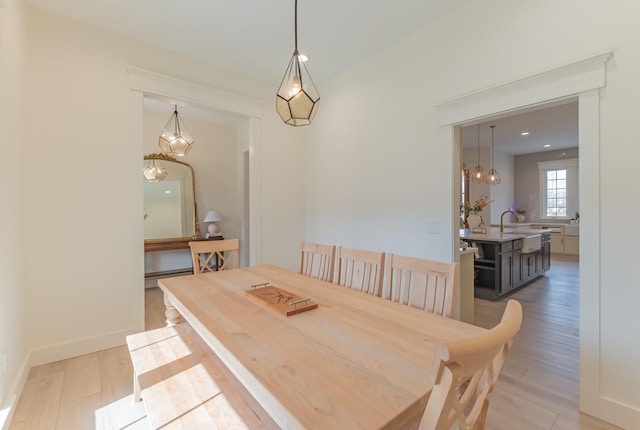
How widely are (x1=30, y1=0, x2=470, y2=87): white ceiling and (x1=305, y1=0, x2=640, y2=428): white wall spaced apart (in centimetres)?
30

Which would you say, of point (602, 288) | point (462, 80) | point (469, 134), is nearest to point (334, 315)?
point (602, 288)

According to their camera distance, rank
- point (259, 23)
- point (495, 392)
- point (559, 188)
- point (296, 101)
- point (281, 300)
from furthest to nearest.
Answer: point (559, 188)
point (259, 23)
point (495, 392)
point (296, 101)
point (281, 300)

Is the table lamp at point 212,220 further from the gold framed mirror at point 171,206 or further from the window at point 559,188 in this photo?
the window at point 559,188

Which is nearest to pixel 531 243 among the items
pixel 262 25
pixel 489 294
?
pixel 489 294

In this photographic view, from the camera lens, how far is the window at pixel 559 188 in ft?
25.1

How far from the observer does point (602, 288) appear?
1790mm

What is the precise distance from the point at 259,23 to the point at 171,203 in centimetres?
344

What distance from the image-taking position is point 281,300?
156 centimetres

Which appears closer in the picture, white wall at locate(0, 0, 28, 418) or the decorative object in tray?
the decorative object in tray

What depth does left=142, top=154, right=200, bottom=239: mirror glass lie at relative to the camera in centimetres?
477

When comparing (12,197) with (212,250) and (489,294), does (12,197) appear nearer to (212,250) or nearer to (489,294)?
(212,250)

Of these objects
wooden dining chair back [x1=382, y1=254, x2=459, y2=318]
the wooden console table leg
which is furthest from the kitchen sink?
the wooden console table leg

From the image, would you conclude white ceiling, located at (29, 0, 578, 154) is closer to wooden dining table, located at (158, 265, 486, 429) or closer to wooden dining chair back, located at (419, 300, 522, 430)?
wooden dining table, located at (158, 265, 486, 429)

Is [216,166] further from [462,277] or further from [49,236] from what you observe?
[462,277]
